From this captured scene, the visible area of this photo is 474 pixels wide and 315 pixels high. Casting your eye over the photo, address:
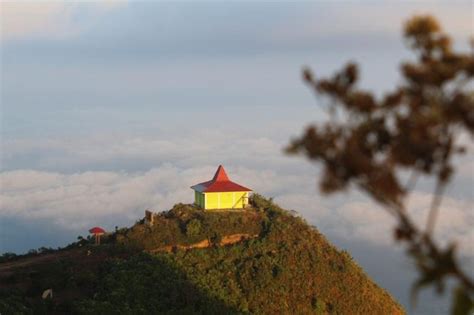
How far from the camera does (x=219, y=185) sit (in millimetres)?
39375

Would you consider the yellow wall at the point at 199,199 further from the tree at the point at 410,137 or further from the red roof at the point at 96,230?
the tree at the point at 410,137

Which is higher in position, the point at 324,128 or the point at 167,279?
the point at 324,128

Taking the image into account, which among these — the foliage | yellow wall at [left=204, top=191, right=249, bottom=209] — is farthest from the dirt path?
yellow wall at [left=204, top=191, right=249, bottom=209]

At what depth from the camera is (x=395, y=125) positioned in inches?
303

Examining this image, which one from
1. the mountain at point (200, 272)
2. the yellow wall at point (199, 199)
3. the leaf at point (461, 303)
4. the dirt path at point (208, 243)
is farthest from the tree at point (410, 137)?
the yellow wall at point (199, 199)

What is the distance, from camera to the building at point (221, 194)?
128 ft

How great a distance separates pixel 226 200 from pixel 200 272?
709cm

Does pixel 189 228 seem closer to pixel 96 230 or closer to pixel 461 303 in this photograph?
pixel 96 230

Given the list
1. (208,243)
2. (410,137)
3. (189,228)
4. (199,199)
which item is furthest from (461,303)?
(199,199)

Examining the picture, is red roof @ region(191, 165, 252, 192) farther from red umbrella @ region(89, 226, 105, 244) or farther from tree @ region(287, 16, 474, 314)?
tree @ region(287, 16, 474, 314)

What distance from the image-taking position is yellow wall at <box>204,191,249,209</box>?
38938 millimetres

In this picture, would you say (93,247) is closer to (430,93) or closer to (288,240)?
(288,240)

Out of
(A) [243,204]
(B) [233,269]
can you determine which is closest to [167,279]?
(B) [233,269]

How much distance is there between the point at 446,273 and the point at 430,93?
1.96m
